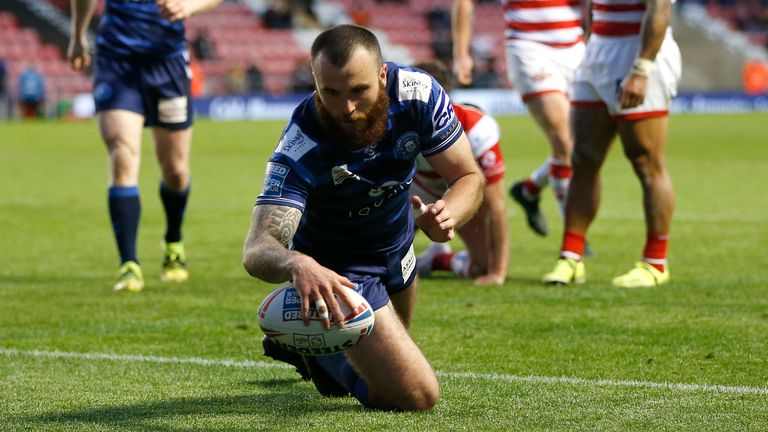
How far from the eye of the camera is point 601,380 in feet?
15.9

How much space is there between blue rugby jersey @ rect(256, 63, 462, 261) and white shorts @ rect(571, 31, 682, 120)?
297 centimetres

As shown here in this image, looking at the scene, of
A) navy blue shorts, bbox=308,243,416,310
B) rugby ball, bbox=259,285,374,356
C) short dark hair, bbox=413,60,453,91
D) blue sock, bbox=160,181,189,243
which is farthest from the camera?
blue sock, bbox=160,181,189,243

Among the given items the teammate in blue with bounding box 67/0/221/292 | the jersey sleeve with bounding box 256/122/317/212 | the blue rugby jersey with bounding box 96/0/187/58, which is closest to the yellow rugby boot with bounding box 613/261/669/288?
the teammate in blue with bounding box 67/0/221/292

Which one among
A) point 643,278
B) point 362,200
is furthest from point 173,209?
point 362,200

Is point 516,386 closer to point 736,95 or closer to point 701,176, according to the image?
point 701,176

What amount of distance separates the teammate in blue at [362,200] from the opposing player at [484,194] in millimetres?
2919

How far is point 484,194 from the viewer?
304 inches

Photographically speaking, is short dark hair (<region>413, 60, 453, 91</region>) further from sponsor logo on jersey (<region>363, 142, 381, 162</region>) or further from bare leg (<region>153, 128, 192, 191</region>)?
sponsor logo on jersey (<region>363, 142, 381, 162</region>)

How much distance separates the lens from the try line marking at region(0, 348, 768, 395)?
4641mm

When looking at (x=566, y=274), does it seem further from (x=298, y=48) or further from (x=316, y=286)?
(x=298, y=48)

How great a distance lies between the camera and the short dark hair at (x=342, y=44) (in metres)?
4.13

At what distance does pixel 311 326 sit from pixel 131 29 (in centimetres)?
444

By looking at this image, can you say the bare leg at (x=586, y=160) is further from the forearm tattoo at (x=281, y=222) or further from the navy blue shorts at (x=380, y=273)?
the forearm tattoo at (x=281, y=222)

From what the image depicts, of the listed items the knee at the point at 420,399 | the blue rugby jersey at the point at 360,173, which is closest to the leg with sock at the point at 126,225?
the blue rugby jersey at the point at 360,173
